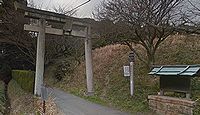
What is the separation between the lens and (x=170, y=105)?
8680 millimetres

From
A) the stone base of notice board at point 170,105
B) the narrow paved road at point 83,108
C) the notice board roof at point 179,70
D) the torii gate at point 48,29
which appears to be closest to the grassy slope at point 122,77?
the stone base of notice board at point 170,105

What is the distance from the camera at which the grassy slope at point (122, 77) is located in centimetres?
1146

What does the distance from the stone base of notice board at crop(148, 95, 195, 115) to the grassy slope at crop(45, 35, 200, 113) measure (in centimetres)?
50

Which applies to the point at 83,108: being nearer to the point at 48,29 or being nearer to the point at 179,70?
the point at 179,70

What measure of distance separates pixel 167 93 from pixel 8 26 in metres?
15.7

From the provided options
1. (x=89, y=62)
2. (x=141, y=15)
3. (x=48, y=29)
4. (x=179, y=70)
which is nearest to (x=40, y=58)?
(x=48, y=29)

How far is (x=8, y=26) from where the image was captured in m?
21.3

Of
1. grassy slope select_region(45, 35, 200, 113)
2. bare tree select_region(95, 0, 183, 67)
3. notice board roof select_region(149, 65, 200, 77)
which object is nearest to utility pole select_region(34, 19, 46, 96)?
grassy slope select_region(45, 35, 200, 113)

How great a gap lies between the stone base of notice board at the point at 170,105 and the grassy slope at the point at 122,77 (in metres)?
0.50

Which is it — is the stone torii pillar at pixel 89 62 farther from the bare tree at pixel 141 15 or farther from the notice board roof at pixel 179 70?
the notice board roof at pixel 179 70

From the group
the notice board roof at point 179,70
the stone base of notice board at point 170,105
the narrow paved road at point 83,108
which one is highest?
the notice board roof at point 179,70

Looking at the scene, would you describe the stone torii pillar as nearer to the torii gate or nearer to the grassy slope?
the torii gate

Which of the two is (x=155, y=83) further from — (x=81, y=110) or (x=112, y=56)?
(x=112, y=56)

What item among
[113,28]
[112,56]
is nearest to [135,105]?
[113,28]
